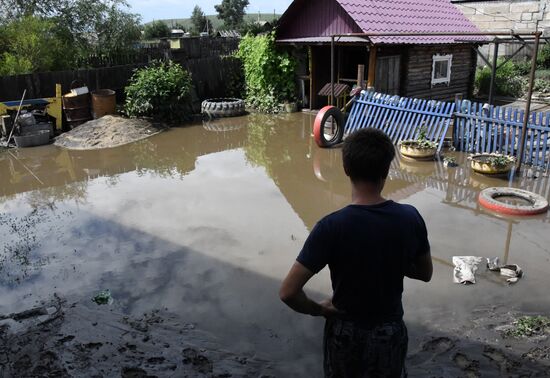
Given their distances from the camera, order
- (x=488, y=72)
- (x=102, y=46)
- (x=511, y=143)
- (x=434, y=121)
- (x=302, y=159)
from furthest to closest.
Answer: (x=102, y=46) < (x=488, y=72) < (x=434, y=121) < (x=302, y=159) < (x=511, y=143)

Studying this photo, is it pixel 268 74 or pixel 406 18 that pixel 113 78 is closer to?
pixel 268 74

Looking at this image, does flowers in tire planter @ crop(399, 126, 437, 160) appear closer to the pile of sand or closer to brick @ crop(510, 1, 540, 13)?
the pile of sand

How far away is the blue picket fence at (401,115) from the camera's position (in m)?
10.2

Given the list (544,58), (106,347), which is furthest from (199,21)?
(106,347)

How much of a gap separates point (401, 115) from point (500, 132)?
7.29 feet

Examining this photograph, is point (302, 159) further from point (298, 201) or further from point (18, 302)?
point (18, 302)

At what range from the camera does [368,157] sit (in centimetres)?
211

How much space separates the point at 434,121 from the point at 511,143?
6.84ft

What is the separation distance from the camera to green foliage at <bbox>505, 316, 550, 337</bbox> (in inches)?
166

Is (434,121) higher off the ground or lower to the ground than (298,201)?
higher

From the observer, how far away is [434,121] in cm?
1096

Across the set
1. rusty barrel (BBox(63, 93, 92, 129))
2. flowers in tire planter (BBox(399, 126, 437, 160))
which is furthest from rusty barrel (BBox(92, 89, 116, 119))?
flowers in tire planter (BBox(399, 126, 437, 160))

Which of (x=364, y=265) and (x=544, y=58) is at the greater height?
(x=544, y=58)

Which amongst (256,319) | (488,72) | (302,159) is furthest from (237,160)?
(488,72)
